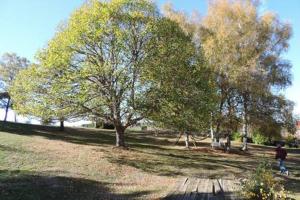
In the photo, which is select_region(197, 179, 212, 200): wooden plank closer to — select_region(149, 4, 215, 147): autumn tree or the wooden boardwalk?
the wooden boardwalk

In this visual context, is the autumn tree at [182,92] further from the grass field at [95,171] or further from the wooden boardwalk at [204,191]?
the wooden boardwalk at [204,191]

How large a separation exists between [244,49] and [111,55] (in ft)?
50.9

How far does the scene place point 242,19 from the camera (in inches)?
1490

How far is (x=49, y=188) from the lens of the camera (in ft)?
47.8

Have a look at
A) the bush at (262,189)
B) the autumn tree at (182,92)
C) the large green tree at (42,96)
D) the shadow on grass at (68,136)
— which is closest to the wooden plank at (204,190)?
the bush at (262,189)

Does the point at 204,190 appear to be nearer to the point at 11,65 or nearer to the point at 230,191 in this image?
the point at 230,191

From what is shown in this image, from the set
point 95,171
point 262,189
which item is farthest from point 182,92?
point 262,189

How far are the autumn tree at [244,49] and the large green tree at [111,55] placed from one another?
32.1 feet

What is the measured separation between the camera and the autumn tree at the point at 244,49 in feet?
117

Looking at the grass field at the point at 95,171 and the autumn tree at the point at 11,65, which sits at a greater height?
the autumn tree at the point at 11,65

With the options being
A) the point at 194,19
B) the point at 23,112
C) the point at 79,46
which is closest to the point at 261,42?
the point at 194,19

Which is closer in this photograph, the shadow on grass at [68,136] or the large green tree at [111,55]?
the large green tree at [111,55]

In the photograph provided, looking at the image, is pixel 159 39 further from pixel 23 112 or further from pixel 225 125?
pixel 225 125

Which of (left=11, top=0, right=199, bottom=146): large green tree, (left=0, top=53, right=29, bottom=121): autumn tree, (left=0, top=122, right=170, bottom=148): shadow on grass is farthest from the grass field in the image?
(left=0, top=53, right=29, bottom=121): autumn tree
